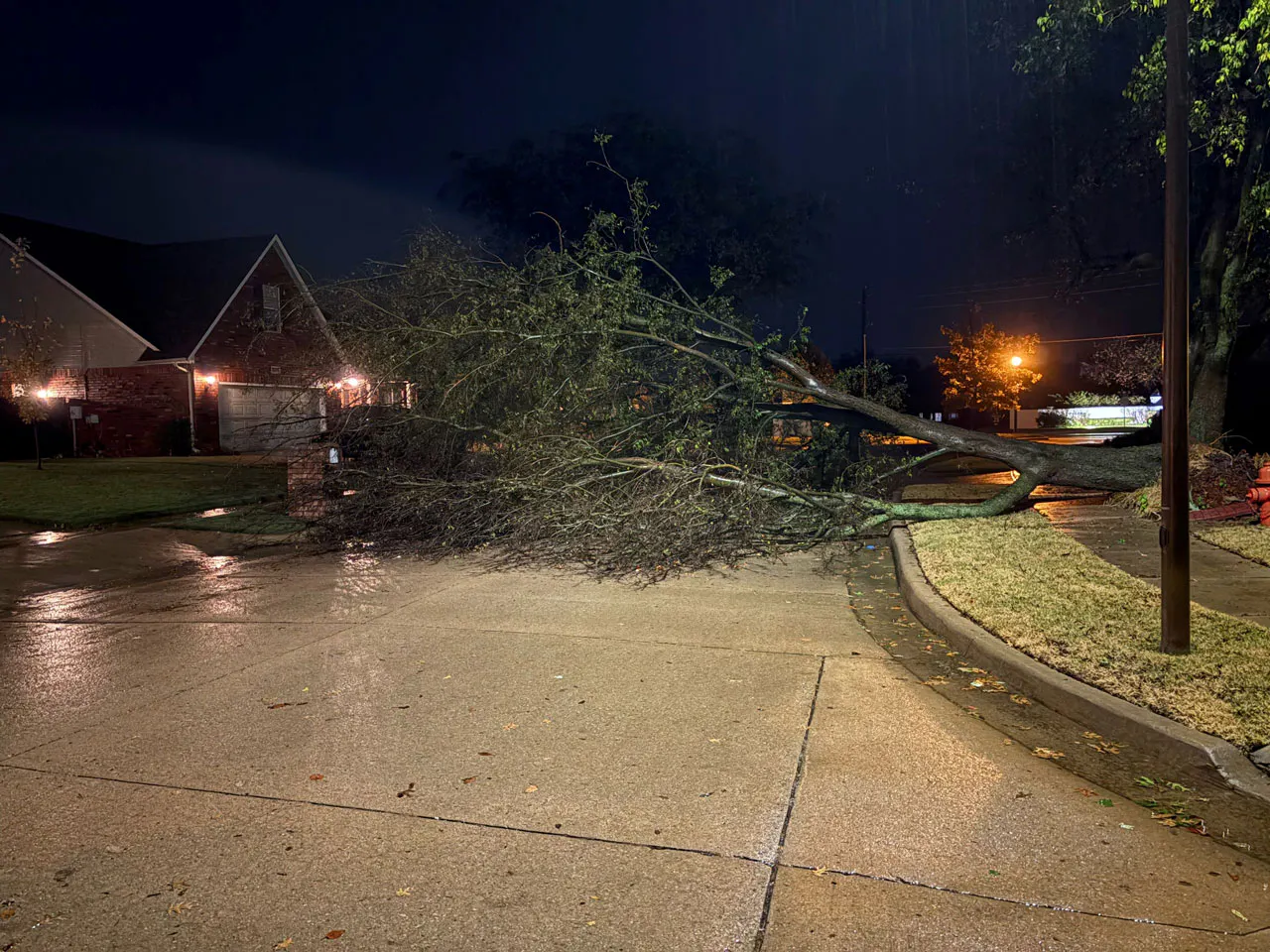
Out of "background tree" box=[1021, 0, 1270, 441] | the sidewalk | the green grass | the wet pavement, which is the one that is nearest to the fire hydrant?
the sidewalk

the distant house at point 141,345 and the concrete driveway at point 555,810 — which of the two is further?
the distant house at point 141,345

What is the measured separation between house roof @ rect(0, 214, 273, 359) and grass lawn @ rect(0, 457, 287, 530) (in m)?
6.86

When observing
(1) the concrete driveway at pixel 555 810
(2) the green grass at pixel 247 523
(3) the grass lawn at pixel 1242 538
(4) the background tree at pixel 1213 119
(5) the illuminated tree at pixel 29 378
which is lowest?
(1) the concrete driveway at pixel 555 810

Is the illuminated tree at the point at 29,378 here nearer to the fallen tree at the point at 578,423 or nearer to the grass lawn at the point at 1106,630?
the fallen tree at the point at 578,423

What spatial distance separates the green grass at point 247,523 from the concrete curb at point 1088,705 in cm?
877

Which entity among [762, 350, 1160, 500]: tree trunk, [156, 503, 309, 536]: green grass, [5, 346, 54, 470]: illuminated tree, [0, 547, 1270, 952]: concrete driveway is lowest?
[0, 547, 1270, 952]: concrete driveway

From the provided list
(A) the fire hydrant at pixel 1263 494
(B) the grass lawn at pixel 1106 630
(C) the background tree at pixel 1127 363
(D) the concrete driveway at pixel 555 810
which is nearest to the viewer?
(D) the concrete driveway at pixel 555 810

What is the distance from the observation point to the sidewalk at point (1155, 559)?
24.1 ft

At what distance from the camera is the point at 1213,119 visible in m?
12.1

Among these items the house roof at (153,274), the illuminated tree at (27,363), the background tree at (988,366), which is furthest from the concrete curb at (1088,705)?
the background tree at (988,366)

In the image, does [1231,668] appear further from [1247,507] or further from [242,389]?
[242,389]

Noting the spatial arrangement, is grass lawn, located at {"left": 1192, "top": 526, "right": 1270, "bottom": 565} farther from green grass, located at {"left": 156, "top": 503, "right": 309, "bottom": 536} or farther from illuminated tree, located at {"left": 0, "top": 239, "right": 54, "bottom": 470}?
illuminated tree, located at {"left": 0, "top": 239, "right": 54, "bottom": 470}

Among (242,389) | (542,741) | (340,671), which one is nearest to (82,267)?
(242,389)

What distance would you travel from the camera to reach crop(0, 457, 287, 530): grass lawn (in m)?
14.6
